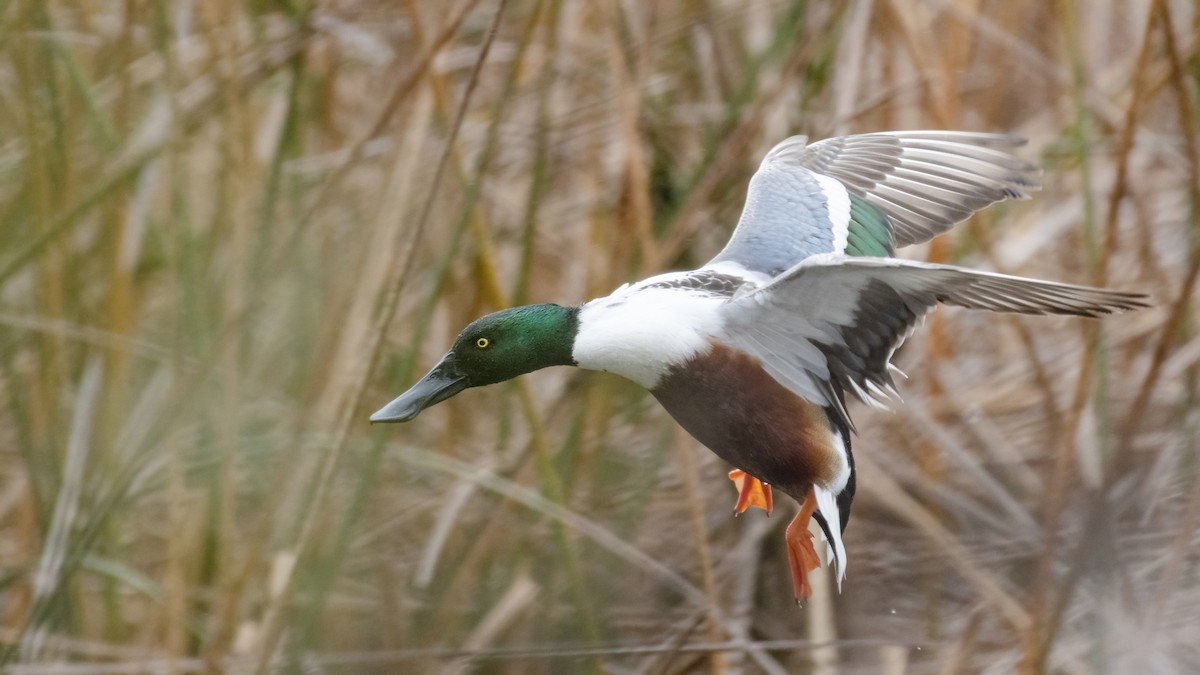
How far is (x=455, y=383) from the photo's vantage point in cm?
184

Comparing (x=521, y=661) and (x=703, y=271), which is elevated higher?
(x=703, y=271)

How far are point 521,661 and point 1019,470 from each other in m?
1.30

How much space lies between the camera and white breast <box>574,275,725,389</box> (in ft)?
5.80

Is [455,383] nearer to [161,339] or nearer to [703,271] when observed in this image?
[703,271]

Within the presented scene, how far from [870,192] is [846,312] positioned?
0.79 metres

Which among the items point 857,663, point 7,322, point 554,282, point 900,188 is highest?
point 900,188

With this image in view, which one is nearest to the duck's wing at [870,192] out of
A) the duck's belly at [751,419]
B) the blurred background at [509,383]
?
the blurred background at [509,383]

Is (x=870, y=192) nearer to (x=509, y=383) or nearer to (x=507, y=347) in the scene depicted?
(x=509, y=383)

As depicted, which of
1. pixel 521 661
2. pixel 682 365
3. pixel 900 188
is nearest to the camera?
pixel 682 365

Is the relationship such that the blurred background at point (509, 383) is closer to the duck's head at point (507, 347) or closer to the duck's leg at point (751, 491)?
the duck's head at point (507, 347)

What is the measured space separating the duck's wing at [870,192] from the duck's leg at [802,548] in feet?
1.29

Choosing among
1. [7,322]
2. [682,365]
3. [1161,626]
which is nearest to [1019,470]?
[1161,626]

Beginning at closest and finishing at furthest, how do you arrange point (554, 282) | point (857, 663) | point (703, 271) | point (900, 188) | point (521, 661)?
point (703, 271), point (900, 188), point (521, 661), point (857, 663), point (554, 282)

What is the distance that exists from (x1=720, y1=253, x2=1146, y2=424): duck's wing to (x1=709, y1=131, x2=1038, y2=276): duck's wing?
0.94ft
